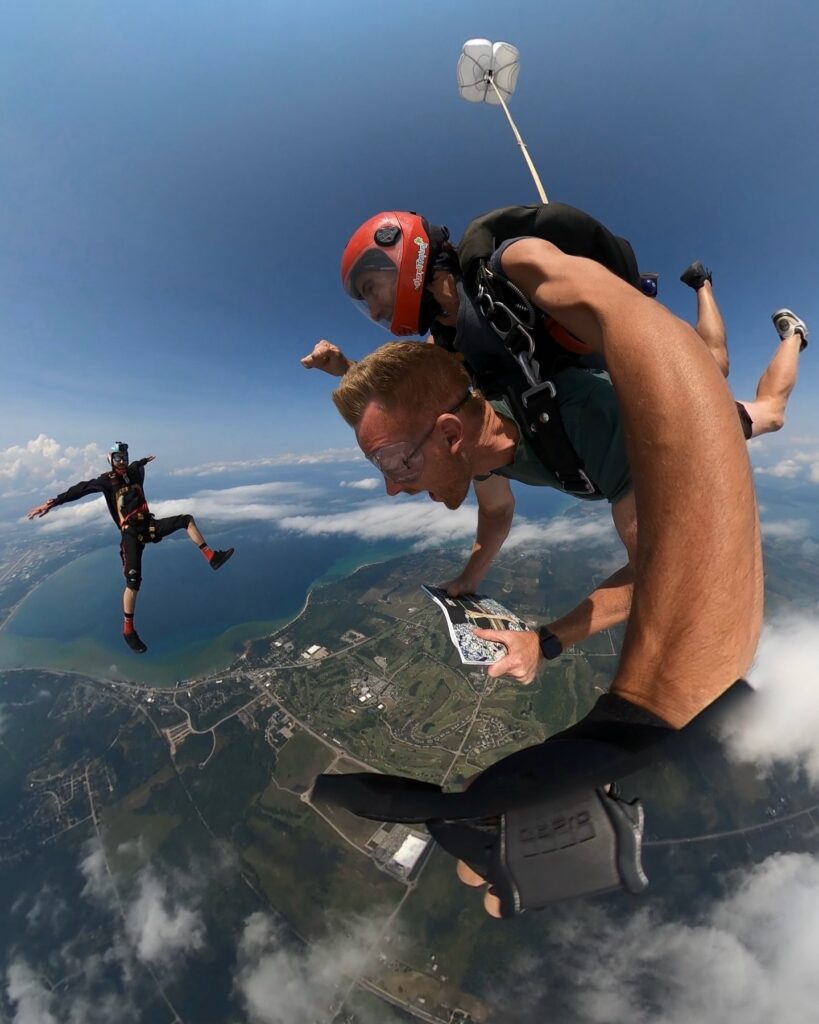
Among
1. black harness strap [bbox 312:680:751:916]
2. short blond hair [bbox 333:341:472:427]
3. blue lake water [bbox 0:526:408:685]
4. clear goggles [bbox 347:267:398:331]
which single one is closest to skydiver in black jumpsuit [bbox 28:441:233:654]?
clear goggles [bbox 347:267:398:331]

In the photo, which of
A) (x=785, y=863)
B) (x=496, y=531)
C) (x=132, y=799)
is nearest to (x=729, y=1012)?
(x=785, y=863)

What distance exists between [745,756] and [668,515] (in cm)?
73

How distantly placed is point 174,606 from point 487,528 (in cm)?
5181

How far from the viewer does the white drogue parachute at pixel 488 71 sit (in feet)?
15.3

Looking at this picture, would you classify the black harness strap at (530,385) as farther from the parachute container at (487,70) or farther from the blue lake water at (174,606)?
the blue lake water at (174,606)

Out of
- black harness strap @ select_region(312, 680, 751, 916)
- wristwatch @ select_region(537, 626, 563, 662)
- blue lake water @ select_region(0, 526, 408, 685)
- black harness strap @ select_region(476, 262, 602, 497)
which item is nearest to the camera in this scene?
black harness strap @ select_region(312, 680, 751, 916)

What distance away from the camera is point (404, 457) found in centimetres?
192

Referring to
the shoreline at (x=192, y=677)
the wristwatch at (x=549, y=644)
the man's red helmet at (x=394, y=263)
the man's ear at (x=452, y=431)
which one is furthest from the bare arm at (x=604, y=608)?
A: the shoreline at (x=192, y=677)

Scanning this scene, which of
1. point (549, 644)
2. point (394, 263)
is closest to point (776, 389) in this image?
point (549, 644)

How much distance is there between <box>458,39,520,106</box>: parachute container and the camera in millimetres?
4668

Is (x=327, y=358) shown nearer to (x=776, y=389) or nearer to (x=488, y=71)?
(x=776, y=389)

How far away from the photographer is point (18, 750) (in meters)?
26.8

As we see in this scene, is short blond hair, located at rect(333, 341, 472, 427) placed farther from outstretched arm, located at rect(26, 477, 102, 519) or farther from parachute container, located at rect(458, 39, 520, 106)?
outstretched arm, located at rect(26, 477, 102, 519)

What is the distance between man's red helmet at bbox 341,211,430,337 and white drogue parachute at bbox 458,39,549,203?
3930mm
